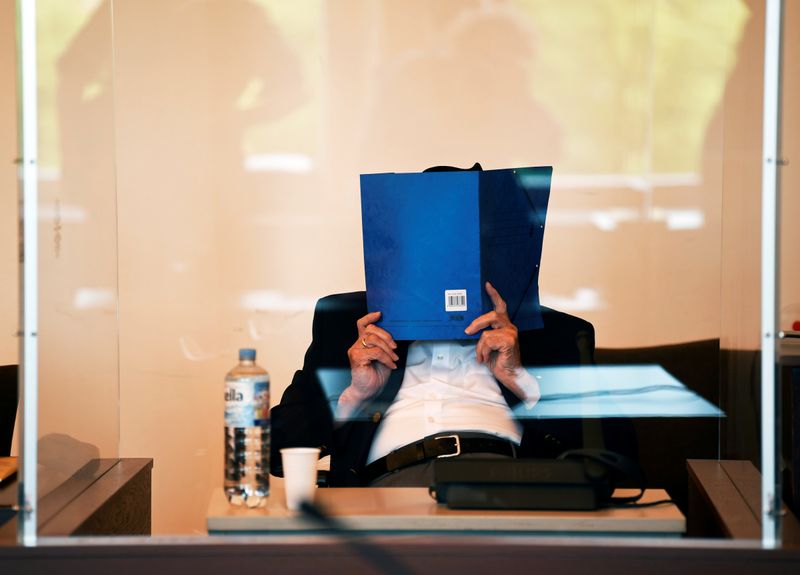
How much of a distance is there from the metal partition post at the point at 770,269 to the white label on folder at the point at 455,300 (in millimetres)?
545

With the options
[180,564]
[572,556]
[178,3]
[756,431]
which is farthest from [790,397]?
[178,3]

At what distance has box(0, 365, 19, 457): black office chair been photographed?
2072mm

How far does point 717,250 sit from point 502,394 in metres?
0.54

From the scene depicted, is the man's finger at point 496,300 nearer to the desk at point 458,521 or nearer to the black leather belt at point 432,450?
the black leather belt at point 432,450

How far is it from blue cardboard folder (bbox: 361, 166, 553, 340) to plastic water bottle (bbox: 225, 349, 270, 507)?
1.33 feet

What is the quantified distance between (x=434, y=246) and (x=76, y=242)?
1.92ft

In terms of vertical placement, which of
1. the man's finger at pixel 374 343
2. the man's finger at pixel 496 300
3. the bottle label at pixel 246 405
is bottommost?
the bottle label at pixel 246 405

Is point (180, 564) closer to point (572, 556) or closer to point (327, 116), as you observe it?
point (572, 556)

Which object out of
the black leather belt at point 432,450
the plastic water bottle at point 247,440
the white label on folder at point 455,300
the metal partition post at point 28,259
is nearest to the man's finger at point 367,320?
the white label on folder at point 455,300

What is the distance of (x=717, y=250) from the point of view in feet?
6.41

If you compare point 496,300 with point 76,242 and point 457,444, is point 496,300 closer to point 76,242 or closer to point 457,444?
point 457,444

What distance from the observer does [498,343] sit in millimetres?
1747

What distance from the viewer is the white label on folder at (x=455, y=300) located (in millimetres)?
1635

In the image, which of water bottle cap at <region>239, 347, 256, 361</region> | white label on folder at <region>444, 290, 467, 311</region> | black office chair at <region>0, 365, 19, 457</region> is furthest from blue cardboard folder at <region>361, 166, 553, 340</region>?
black office chair at <region>0, 365, 19, 457</region>
